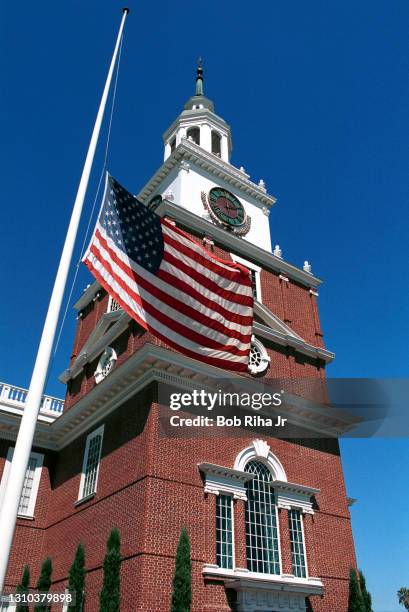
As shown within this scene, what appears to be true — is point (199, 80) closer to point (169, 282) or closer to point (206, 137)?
point (206, 137)

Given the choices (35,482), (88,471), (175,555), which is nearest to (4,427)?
(35,482)

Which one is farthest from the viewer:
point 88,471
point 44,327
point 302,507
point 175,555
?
point 88,471

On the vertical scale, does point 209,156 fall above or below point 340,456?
above

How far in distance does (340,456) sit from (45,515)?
42.0 feet

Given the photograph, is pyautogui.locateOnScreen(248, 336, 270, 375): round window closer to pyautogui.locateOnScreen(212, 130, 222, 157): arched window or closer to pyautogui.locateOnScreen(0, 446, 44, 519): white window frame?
pyautogui.locateOnScreen(0, 446, 44, 519): white window frame

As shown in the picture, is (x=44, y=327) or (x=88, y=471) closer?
(x=44, y=327)

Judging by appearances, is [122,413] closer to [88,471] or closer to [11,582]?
[88,471]

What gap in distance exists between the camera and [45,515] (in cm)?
2298

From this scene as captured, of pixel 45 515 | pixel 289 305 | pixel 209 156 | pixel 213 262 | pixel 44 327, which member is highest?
pixel 209 156

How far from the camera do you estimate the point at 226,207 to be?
2769 cm

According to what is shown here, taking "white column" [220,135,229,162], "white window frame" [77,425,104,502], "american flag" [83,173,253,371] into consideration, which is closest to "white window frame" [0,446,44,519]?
"white window frame" [77,425,104,502]

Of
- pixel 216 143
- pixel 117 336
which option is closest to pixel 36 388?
pixel 117 336

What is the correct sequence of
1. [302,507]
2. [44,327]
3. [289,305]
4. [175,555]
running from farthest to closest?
[289,305] → [302,507] → [175,555] → [44,327]

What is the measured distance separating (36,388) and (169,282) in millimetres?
4931
